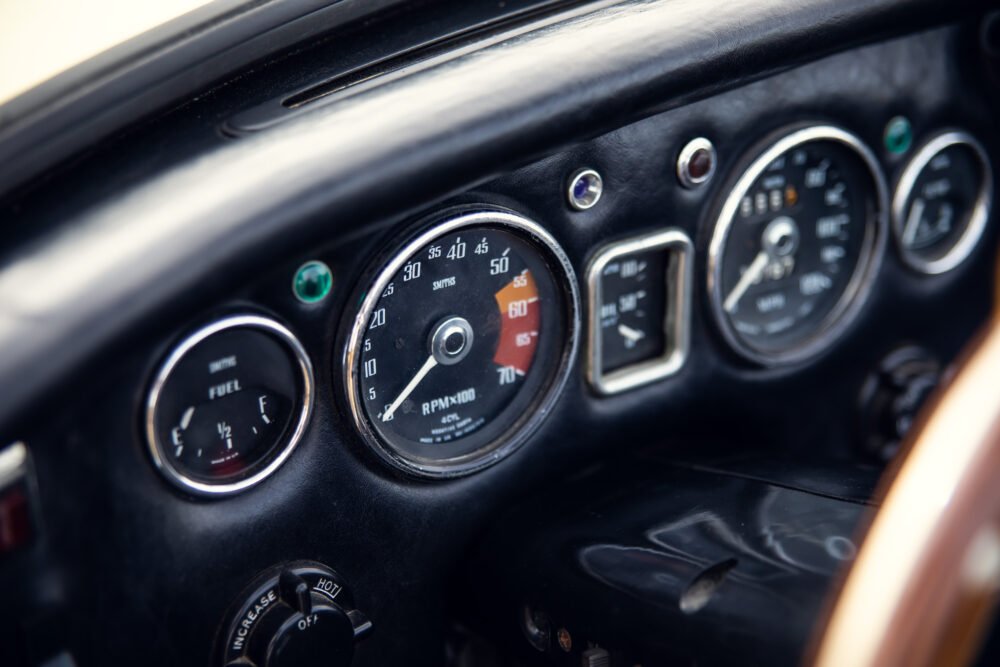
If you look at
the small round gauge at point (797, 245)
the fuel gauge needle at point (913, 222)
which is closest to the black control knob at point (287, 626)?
the small round gauge at point (797, 245)

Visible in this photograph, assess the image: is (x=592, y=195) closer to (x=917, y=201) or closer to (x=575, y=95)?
(x=575, y=95)

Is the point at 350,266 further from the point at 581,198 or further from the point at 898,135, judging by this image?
the point at 898,135

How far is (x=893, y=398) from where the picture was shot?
6.99 feet

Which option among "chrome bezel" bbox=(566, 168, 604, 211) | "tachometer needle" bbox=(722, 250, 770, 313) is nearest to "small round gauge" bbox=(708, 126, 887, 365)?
"tachometer needle" bbox=(722, 250, 770, 313)

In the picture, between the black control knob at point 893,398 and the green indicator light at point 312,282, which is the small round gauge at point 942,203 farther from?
the green indicator light at point 312,282

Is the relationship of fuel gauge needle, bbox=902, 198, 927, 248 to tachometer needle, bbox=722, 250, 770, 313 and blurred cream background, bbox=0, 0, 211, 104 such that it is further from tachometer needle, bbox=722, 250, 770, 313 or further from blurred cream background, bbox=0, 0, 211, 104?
blurred cream background, bbox=0, 0, 211, 104

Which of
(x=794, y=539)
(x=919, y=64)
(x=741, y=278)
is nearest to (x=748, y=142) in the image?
(x=741, y=278)

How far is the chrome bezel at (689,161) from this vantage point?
1.72m

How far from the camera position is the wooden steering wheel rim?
93 cm

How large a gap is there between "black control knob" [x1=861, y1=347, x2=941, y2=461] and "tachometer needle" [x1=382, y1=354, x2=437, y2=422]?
937 millimetres

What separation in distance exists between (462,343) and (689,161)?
43 centimetres

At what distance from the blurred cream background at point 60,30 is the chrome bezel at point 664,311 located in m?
0.64

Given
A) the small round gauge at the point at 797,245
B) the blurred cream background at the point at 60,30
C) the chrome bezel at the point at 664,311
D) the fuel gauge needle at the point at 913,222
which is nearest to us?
the blurred cream background at the point at 60,30

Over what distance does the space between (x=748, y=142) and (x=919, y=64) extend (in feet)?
1.32
